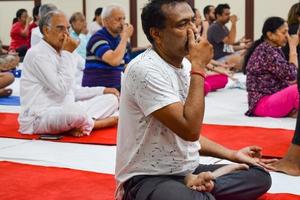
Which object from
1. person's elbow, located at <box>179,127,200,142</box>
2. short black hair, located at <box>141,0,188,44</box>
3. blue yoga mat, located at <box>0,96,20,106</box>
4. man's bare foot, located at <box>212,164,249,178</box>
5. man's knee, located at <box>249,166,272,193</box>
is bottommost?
blue yoga mat, located at <box>0,96,20,106</box>

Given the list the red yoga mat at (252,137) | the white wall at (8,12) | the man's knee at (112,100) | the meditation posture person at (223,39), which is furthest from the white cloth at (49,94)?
the white wall at (8,12)

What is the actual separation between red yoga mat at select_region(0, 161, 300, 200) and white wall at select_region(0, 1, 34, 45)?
10180 millimetres

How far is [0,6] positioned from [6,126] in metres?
9.26

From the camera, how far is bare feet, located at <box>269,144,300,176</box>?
2959 millimetres

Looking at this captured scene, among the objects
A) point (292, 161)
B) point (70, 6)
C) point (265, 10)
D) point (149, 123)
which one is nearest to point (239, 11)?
point (265, 10)

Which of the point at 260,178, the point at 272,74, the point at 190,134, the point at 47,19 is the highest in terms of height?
the point at 47,19

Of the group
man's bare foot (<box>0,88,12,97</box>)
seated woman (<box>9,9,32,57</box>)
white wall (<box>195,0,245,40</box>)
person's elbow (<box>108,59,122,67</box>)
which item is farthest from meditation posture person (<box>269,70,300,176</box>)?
seated woman (<box>9,9,32,57</box>)

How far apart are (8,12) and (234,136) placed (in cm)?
1011

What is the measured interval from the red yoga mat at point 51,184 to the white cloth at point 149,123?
553 millimetres

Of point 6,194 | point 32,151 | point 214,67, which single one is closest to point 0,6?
point 214,67

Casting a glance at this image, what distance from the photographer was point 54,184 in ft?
9.37

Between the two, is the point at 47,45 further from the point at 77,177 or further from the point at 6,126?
the point at 77,177

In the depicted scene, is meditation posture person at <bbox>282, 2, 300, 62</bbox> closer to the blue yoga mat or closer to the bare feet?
the bare feet

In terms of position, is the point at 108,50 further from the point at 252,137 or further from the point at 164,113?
the point at 164,113
